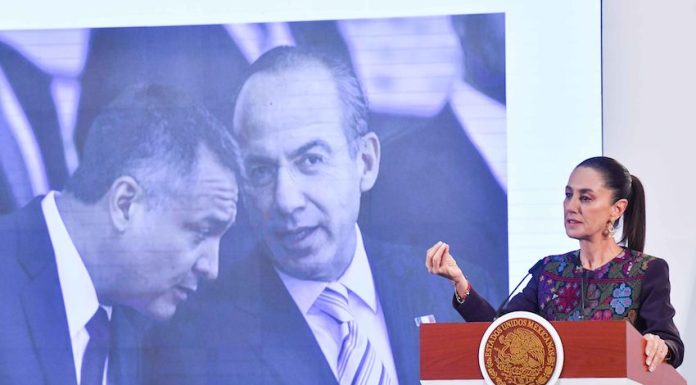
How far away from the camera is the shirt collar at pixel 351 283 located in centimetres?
379

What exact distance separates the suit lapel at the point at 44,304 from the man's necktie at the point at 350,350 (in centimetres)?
84

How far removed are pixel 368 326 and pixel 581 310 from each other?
1.22m

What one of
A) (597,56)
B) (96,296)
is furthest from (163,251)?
(597,56)

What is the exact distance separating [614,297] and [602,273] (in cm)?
7

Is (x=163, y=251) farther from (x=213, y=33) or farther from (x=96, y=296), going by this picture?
(x=213, y=33)

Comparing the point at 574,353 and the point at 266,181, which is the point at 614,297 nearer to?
the point at 574,353

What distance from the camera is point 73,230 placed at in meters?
3.87

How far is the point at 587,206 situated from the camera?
2.64m

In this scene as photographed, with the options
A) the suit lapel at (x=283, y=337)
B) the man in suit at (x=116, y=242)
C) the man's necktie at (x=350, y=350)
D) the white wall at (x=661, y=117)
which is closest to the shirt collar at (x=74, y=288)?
the man in suit at (x=116, y=242)

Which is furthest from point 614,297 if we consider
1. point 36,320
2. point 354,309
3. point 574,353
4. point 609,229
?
point 36,320

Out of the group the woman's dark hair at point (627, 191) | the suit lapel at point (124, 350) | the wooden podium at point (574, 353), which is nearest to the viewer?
the wooden podium at point (574, 353)

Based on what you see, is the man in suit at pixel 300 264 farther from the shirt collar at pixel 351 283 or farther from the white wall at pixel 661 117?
the white wall at pixel 661 117

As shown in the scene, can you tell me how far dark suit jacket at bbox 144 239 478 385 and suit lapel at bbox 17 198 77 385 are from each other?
0.94 feet

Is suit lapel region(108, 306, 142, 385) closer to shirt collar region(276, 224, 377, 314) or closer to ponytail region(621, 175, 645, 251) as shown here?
shirt collar region(276, 224, 377, 314)
